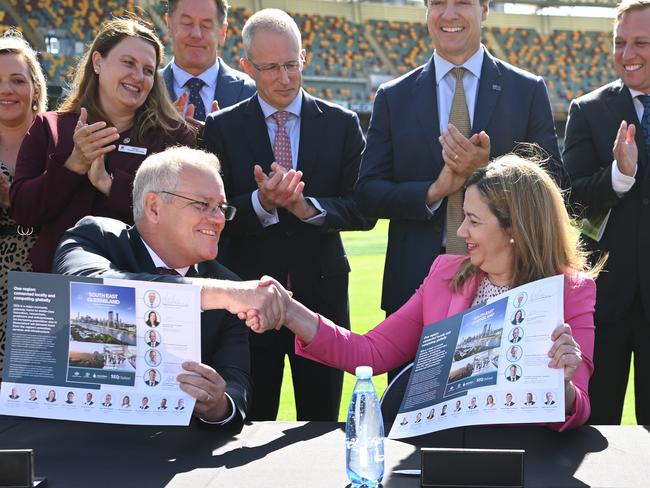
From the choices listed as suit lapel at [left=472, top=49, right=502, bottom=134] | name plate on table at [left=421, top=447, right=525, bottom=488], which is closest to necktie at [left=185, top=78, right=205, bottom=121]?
suit lapel at [left=472, top=49, right=502, bottom=134]

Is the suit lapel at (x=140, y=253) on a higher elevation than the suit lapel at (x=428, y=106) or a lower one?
lower

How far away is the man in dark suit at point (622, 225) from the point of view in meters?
3.23

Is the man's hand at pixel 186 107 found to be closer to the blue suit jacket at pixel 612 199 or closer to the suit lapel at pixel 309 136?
the suit lapel at pixel 309 136

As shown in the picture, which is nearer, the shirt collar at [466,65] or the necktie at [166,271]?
the necktie at [166,271]

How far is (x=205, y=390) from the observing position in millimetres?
1998

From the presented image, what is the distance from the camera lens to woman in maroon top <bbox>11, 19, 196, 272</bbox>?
296cm

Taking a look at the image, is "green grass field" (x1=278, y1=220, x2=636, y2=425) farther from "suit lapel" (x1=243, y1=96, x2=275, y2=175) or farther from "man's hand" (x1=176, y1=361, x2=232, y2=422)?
"man's hand" (x1=176, y1=361, x2=232, y2=422)

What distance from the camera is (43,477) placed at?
174cm

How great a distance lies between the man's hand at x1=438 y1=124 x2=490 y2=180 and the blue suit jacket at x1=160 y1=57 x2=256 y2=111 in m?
1.32

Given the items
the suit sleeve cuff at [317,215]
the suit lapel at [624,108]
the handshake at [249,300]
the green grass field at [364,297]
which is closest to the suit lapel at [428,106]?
the suit sleeve cuff at [317,215]

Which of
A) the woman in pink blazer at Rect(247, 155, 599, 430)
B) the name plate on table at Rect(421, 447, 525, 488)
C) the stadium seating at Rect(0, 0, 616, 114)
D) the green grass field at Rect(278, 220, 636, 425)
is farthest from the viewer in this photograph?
the stadium seating at Rect(0, 0, 616, 114)

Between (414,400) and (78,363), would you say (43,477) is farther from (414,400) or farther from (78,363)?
(414,400)

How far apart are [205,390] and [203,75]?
2298 millimetres

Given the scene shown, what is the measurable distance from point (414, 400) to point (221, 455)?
0.53m
